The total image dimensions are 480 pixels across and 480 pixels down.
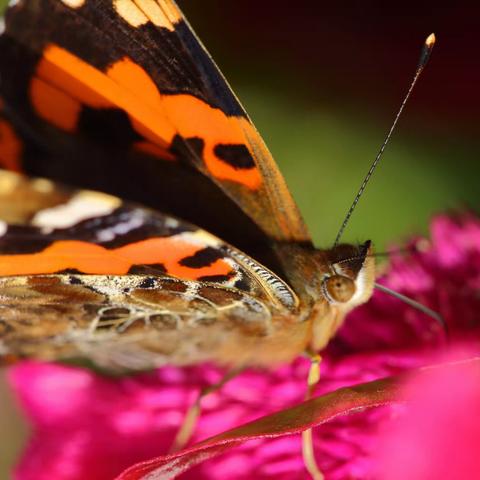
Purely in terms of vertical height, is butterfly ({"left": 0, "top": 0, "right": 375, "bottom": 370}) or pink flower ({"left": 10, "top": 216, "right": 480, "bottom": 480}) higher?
butterfly ({"left": 0, "top": 0, "right": 375, "bottom": 370})

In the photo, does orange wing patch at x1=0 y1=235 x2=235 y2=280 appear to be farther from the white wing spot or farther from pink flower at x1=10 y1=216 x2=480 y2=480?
pink flower at x1=10 y1=216 x2=480 y2=480

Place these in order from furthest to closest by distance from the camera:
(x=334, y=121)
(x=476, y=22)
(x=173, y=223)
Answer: (x=334, y=121) < (x=476, y=22) < (x=173, y=223)

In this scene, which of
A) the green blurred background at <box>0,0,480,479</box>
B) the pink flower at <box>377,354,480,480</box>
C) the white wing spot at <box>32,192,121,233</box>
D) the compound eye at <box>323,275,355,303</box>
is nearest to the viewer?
the pink flower at <box>377,354,480,480</box>

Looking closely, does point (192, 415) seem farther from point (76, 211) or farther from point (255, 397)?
point (76, 211)

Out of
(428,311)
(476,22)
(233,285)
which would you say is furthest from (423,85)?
(233,285)

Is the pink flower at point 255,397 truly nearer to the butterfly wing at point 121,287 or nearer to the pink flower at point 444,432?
the butterfly wing at point 121,287

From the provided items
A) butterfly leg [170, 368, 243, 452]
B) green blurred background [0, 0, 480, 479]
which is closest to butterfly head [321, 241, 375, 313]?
butterfly leg [170, 368, 243, 452]

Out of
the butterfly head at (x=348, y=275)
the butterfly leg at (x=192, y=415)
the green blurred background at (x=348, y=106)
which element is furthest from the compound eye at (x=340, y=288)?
the green blurred background at (x=348, y=106)

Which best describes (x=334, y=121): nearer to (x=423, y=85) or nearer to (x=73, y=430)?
(x=423, y=85)
